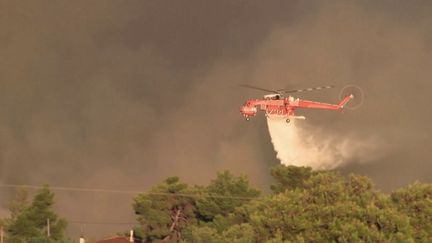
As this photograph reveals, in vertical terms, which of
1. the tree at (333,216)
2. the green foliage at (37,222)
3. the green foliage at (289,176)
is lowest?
the tree at (333,216)

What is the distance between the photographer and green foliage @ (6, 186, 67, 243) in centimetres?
9988

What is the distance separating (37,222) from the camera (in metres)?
102

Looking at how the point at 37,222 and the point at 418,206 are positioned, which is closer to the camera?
the point at 418,206

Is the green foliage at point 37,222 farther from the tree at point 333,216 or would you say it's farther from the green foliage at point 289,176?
the tree at point 333,216

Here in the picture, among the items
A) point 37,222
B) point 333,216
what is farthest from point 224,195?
point 333,216

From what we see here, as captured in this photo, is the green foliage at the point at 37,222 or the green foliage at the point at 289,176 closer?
the green foliage at the point at 37,222

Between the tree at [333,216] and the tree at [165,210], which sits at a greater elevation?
the tree at [165,210]

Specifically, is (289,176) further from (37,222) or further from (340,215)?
(340,215)

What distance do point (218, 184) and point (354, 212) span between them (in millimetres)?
46547

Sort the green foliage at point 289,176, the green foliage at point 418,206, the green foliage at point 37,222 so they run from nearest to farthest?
1. the green foliage at point 418,206
2. the green foliage at point 37,222
3. the green foliage at point 289,176

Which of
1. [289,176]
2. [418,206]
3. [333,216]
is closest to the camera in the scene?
[333,216]

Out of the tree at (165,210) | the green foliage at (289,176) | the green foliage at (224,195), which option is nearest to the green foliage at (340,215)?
the green foliage at (289,176)

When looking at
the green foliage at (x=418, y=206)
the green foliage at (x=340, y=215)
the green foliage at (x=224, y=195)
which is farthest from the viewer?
the green foliage at (x=224, y=195)

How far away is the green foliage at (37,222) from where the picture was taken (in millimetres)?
99875
